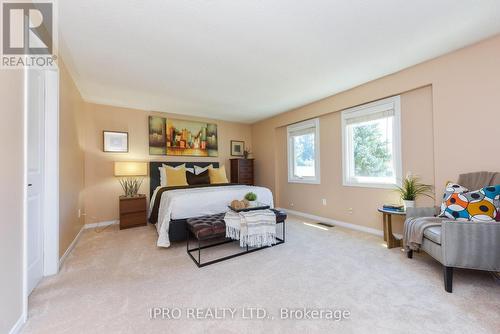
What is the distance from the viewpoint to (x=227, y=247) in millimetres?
2787

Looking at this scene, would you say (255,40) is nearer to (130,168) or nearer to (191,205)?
(191,205)

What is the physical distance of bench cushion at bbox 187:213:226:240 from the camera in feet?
7.75

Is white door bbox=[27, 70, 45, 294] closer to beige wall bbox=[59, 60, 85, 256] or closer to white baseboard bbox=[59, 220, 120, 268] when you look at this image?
beige wall bbox=[59, 60, 85, 256]

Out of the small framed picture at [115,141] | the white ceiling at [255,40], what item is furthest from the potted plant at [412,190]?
the small framed picture at [115,141]

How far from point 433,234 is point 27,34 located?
391 centimetres

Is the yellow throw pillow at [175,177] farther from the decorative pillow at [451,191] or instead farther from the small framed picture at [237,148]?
the decorative pillow at [451,191]

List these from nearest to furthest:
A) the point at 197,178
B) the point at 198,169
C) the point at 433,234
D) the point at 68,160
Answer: the point at 433,234 → the point at 68,160 → the point at 197,178 → the point at 198,169

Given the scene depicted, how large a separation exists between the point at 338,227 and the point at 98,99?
5.03 metres

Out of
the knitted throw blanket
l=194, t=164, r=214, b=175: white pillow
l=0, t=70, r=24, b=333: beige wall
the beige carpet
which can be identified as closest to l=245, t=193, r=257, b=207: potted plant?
the knitted throw blanket

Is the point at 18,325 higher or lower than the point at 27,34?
lower

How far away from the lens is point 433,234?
6.29 ft

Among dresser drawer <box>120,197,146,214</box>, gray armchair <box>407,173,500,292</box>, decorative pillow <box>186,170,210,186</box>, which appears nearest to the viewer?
gray armchair <box>407,173,500,292</box>

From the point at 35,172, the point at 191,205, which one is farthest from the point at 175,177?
the point at 35,172

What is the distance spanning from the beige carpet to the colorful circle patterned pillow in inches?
22.7
